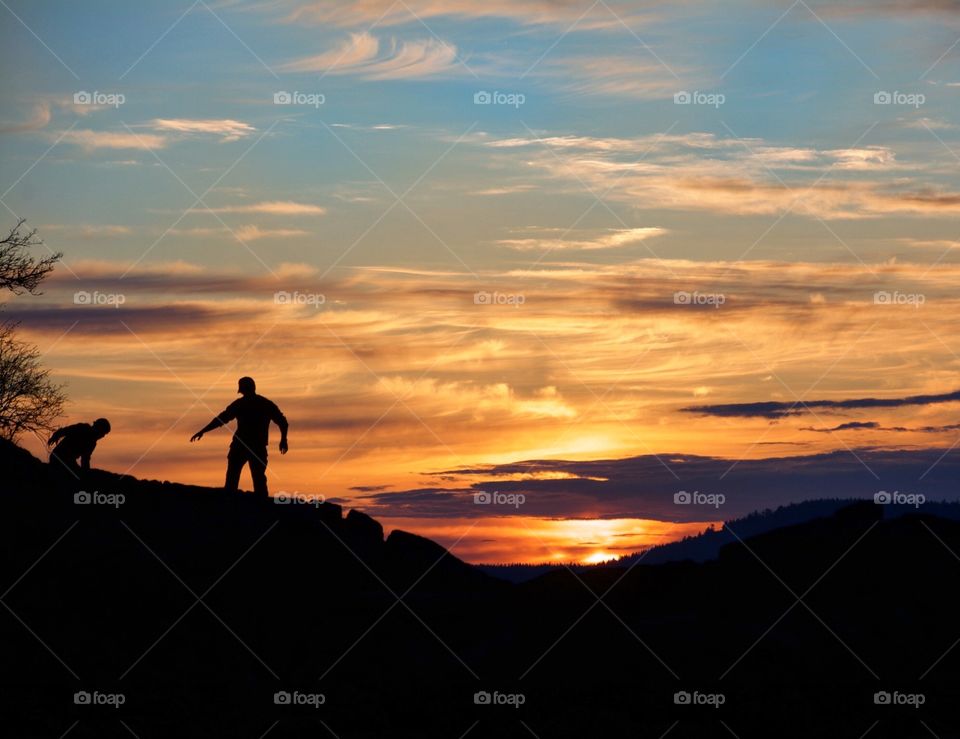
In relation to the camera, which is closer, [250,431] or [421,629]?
[421,629]

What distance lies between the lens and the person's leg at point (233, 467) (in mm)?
32188

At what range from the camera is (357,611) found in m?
29.1

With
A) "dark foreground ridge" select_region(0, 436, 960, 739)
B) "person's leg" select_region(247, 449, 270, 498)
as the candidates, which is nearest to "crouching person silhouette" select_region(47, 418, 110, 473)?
"dark foreground ridge" select_region(0, 436, 960, 739)

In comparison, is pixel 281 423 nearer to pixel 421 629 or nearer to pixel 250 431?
pixel 250 431

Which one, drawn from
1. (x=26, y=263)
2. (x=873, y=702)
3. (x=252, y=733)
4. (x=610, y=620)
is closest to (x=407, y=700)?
(x=252, y=733)

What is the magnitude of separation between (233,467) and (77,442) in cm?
374

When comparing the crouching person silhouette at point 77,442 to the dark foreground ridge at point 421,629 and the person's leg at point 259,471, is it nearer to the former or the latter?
the dark foreground ridge at point 421,629

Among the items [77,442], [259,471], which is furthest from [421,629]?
[77,442]

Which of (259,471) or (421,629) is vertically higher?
(259,471)

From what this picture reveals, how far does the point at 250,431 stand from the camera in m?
31.8

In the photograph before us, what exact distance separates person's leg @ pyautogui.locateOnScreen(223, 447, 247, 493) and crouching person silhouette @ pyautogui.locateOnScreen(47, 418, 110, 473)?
124 inches

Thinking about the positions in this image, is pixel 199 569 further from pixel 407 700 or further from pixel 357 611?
pixel 407 700

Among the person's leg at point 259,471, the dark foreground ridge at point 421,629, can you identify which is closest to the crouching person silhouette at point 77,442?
the dark foreground ridge at point 421,629

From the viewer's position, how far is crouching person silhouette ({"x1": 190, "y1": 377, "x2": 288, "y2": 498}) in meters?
31.7
